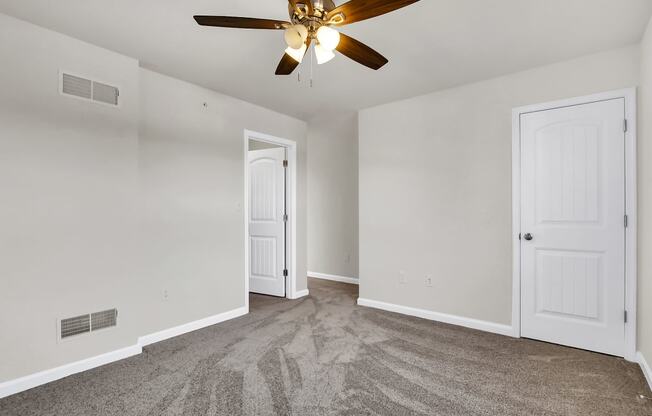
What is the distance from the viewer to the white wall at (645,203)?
2326 mm

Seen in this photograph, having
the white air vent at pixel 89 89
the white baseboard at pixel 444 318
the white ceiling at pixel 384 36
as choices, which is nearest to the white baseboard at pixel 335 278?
the white baseboard at pixel 444 318

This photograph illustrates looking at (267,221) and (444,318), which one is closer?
(444,318)

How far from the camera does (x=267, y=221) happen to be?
15.7 ft

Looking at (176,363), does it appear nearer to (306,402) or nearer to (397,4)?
(306,402)

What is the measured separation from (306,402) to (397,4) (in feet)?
7.41

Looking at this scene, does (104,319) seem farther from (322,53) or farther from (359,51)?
(359,51)

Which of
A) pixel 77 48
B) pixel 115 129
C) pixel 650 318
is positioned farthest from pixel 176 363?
pixel 650 318

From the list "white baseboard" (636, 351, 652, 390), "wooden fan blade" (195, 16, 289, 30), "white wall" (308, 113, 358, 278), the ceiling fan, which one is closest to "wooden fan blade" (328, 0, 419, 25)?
the ceiling fan

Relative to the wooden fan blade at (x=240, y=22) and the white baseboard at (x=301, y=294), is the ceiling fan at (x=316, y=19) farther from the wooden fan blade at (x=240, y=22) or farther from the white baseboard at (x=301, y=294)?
the white baseboard at (x=301, y=294)

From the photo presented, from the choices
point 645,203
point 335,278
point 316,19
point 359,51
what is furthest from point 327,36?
point 335,278

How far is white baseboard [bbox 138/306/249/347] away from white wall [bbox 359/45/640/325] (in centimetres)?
158

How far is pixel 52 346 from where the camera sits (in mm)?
2430

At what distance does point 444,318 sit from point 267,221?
2.59m

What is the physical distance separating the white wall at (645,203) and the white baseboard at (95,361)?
365 centimetres
